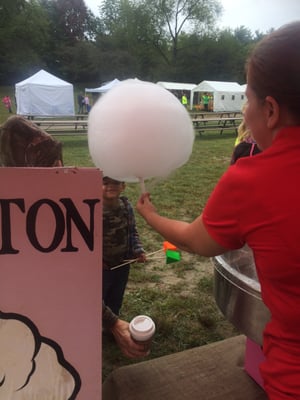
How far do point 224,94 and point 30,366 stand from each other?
766 inches

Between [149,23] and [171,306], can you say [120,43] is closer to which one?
[149,23]

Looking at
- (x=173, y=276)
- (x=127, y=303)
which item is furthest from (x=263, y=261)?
(x=173, y=276)

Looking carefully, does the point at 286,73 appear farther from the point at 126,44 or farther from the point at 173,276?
the point at 126,44

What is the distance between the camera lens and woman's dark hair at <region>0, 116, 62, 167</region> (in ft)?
3.28

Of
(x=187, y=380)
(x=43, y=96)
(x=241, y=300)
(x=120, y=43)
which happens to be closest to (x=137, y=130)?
(x=241, y=300)

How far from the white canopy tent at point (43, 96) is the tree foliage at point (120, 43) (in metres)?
1.66

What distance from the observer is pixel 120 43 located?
27.3m

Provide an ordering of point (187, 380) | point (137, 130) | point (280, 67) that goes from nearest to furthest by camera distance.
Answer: point (280, 67) → point (137, 130) → point (187, 380)

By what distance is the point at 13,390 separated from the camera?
89cm

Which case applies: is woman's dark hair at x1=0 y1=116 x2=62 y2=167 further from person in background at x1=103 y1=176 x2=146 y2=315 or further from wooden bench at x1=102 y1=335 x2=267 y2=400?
wooden bench at x1=102 y1=335 x2=267 y2=400

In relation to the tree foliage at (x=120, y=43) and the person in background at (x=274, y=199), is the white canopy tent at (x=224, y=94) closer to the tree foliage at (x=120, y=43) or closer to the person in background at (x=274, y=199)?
the tree foliage at (x=120, y=43)

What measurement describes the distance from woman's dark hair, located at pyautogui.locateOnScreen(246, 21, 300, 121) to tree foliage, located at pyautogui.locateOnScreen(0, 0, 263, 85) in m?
11.9

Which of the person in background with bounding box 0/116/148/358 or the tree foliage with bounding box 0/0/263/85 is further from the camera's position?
the tree foliage with bounding box 0/0/263/85

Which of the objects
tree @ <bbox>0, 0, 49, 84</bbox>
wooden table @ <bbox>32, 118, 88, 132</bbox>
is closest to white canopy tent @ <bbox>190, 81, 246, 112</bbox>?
tree @ <bbox>0, 0, 49, 84</bbox>
